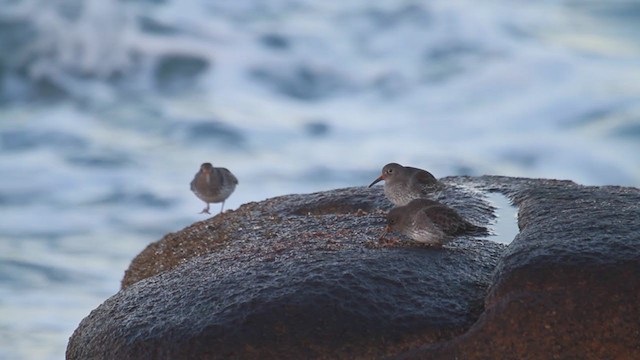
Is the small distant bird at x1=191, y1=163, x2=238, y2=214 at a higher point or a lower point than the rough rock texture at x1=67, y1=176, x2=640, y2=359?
higher

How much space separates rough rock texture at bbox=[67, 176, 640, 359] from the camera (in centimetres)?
350

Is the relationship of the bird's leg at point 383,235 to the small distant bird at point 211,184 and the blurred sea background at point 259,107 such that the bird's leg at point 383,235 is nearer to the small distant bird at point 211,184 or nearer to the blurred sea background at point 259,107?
the small distant bird at point 211,184

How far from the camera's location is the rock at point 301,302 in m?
3.56

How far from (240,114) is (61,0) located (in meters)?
5.52

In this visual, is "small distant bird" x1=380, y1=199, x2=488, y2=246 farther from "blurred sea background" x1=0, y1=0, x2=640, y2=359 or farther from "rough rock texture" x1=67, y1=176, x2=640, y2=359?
"blurred sea background" x1=0, y1=0, x2=640, y2=359

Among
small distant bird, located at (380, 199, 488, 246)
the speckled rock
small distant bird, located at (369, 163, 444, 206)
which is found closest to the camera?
the speckled rock

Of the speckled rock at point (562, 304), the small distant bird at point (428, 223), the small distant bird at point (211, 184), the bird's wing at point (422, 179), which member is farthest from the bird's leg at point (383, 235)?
the small distant bird at point (211, 184)

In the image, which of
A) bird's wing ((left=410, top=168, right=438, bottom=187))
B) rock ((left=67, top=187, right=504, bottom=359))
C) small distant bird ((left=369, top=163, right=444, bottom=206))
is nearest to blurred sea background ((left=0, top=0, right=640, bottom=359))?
small distant bird ((left=369, top=163, right=444, bottom=206))

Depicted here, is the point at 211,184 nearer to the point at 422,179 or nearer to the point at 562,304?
the point at 422,179

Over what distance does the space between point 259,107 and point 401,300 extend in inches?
515

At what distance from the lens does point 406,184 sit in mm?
5453

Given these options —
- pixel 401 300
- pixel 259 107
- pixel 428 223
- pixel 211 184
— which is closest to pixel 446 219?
pixel 428 223

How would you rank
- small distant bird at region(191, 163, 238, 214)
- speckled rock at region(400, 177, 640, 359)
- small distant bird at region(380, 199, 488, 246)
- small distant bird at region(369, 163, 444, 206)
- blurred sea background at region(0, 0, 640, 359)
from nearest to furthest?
speckled rock at region(400, 177, 640, 359)
small distant bird at region(380, 199, 488, 246)
small distant bird at region(369, 163, 444, 206)
small distant bird at region(191, 163, 238, 214)
blurred sea background at region(0, 0, 640, 359)

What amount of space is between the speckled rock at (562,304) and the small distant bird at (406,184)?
4.98 feet
